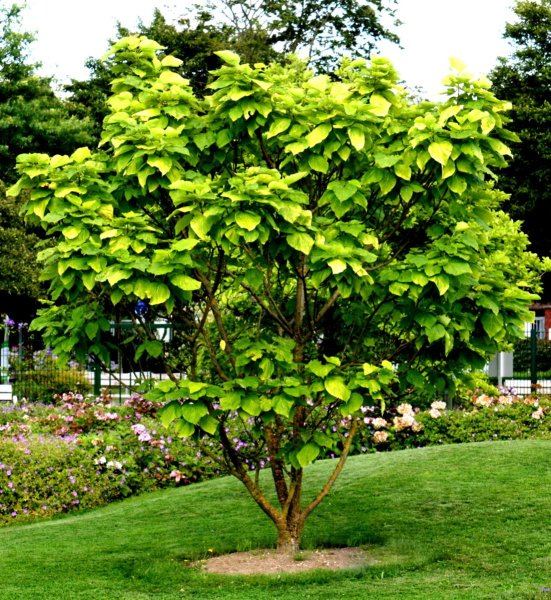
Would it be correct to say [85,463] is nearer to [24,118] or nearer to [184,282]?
[184,282]

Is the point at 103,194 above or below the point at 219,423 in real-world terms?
above

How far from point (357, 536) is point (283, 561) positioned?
905 mm

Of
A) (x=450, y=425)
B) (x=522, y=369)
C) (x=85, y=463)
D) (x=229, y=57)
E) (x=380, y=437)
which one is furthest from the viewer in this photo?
(x=522, y=369)

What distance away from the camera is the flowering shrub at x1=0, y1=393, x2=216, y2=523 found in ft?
34.8

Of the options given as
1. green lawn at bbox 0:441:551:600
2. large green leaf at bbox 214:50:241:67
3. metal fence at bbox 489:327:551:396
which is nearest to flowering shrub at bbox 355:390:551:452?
metal fence at bbox 489:327:551:396

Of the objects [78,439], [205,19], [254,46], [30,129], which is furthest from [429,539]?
[205,19]

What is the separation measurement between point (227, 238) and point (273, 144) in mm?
1058

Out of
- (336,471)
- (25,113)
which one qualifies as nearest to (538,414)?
(336,471)

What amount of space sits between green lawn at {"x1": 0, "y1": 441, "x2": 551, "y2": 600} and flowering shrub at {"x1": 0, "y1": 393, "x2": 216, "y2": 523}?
41 cm

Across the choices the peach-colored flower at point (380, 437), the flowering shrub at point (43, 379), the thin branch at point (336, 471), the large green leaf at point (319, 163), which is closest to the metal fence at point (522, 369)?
the peach-colored flower at point (380, 437)

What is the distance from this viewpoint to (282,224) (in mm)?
5977

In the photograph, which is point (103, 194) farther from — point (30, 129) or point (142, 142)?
point (30, 129)

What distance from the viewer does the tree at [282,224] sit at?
19.7 feet

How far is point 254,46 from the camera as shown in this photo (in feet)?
112
